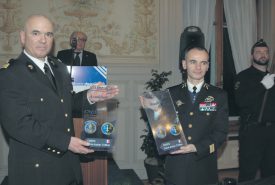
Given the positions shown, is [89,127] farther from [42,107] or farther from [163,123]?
[163,123]

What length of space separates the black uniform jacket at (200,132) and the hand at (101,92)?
49 cm

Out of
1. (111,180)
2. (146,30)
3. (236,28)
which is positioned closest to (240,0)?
(236,28)

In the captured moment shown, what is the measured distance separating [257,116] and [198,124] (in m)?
1.65

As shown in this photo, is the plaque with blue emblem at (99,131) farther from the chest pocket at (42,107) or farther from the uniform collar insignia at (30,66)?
the uniform collar insignia at (30,66)

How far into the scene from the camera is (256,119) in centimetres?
370

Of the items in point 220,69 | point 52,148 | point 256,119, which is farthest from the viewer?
point 220,69

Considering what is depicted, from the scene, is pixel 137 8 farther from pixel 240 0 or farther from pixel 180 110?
pixel 180 110

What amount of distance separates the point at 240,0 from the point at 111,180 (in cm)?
383

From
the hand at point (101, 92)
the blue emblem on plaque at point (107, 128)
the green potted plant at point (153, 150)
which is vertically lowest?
the green potted plant at point (153, 150)

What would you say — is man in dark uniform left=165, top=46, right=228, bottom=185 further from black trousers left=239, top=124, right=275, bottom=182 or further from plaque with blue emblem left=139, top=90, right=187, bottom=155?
black trousers left=239, top=124, right=275, bottom=182

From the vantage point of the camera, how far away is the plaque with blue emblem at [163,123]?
2066 mm

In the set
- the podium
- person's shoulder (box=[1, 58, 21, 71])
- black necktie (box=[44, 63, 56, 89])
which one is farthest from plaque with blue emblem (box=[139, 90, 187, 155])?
the podium

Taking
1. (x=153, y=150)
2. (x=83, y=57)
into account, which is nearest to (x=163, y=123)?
(x=83, y=57)

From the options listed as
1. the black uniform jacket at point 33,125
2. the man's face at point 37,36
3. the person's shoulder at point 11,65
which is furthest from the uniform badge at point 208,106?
the person's shoulder at point 11,65
